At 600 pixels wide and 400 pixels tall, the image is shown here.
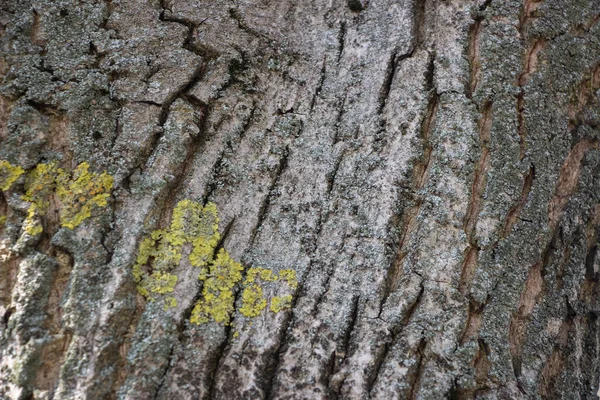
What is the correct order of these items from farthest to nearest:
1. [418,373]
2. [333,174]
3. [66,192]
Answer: [333,174], [66,192], [418,373]

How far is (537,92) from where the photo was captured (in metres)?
1.39

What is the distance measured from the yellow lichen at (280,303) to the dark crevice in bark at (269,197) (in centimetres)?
15

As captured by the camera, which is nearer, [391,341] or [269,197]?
[391,341]

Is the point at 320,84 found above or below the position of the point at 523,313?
above

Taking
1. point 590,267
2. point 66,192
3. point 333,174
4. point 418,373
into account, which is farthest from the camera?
point 590,267

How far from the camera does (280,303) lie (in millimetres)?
1229

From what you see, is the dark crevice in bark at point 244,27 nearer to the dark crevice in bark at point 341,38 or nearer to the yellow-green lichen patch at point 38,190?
the dark crevice in bark at point 341,38

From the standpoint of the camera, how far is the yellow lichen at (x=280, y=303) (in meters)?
1.22

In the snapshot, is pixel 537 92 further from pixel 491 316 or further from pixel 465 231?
pixel 491 316

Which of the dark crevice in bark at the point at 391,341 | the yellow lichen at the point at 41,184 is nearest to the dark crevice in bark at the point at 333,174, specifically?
the dark crevice in bark at the point at 391,341

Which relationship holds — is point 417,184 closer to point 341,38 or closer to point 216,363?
point 341,38

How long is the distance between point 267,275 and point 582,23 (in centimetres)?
117

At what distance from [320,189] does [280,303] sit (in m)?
0.31

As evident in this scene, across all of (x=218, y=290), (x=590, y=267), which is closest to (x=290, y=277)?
(x=218, y=290)
